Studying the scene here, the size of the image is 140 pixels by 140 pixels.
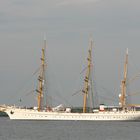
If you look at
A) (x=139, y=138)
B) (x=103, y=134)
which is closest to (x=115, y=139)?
(x=139, y=138)

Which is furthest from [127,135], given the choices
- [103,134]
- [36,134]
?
[36,134]

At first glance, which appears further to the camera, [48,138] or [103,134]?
[103,134]

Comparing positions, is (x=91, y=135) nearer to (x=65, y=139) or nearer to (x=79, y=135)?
(x=79, y=135)

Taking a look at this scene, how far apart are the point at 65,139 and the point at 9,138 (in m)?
9.41

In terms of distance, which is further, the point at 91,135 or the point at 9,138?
the point at 91,135

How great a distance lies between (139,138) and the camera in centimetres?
13775

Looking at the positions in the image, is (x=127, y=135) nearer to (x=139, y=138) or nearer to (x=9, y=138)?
(x=139, y=138)

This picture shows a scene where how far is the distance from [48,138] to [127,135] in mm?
17787

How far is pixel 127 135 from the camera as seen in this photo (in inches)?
5748

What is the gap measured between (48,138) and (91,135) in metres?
12.8

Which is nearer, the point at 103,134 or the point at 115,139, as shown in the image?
the point at 115,139

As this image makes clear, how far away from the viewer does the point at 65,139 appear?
134m

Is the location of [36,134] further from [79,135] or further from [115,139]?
[115,139]

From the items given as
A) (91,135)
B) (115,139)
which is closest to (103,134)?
(91,135)
